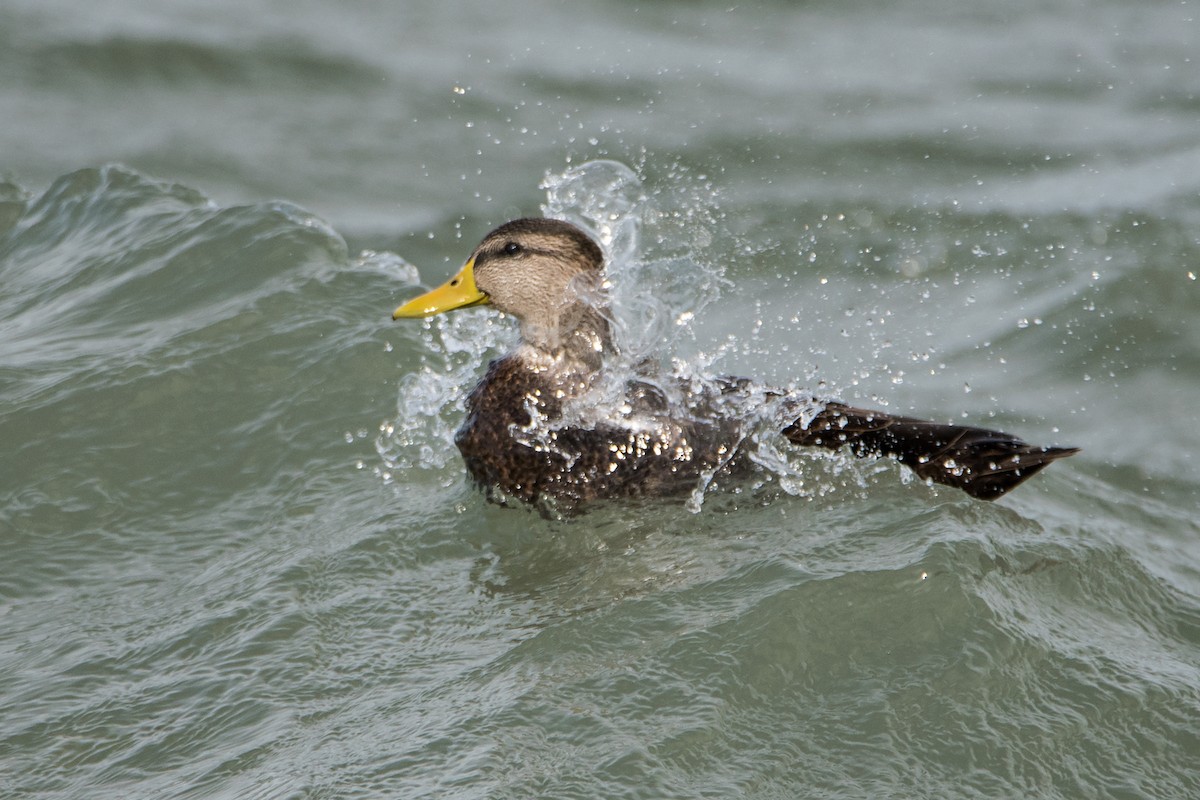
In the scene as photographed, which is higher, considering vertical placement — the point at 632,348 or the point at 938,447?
the point at 632,348

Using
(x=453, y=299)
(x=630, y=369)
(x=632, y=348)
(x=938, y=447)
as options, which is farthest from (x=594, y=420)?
(x=938, y=447)

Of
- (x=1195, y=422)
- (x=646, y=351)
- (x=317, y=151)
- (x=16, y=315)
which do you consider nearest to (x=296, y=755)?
(x=646, y=351)

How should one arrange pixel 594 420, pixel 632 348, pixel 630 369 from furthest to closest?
1. pixel 632 348
2. pixel 630 369
3. pixel 594 420

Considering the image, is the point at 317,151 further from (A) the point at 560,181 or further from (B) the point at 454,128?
(A) the point at 560,181

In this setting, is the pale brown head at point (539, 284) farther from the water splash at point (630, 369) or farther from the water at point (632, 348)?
the water at point (632, 348)

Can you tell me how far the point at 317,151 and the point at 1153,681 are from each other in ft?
20.4

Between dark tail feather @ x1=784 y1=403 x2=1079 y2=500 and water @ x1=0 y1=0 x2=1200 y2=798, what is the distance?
0.09 meters

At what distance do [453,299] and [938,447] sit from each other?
186 cm

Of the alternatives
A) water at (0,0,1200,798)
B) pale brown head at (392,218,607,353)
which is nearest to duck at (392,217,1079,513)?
pale brown head at (392,218,607,353)

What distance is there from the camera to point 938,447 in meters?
4.98

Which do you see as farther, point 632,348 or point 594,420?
point 632,348

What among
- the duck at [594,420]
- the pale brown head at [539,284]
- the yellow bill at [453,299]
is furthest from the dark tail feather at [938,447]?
the yellow bill at [453,299]

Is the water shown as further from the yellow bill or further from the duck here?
the yellow bill

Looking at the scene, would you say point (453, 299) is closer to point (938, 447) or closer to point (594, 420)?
point (594, 420)
